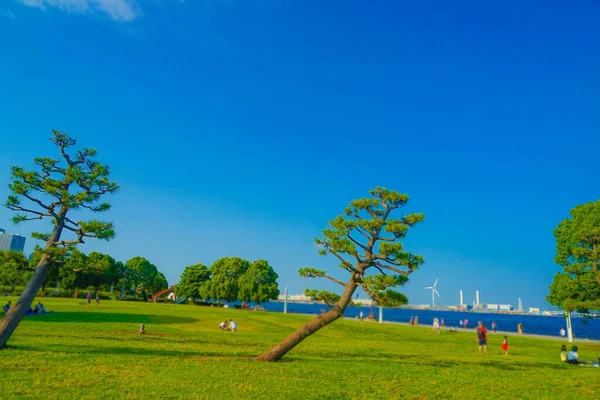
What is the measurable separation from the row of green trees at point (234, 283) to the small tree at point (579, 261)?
2443 inches

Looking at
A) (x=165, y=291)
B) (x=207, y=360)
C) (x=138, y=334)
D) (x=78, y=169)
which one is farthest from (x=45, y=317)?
(x=165, y=291)

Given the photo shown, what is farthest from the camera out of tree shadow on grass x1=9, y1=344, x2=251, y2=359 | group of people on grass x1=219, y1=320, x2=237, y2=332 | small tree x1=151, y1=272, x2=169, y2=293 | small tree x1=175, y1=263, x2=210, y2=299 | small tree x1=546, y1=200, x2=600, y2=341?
small tree x1=151, y1=272, x2=169, y2=293

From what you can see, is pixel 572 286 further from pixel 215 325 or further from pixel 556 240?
pixel 215 325

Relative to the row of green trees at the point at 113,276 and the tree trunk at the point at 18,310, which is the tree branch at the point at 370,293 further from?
the row of green trees at the point at 113,276

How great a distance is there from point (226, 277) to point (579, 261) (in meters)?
73.7

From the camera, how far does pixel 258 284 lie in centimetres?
9262

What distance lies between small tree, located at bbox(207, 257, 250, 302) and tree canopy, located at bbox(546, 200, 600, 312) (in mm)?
67733

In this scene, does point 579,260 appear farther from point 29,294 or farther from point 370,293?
point 29,294

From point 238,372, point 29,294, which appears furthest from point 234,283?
point 238,372

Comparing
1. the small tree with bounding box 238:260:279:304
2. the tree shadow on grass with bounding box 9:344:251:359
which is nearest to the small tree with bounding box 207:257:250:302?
the small tree with bounding box 238:260:279:304

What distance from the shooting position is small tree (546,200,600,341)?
107 feet

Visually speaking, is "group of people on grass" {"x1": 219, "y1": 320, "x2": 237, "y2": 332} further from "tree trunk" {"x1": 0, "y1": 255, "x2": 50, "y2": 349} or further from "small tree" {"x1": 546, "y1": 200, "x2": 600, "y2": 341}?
"small tree" {"x1": 546, "y1": 200, "x2": 600, "y2": 341}

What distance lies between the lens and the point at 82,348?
20156mm

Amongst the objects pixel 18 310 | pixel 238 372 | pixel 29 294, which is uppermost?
pixel 29 294
